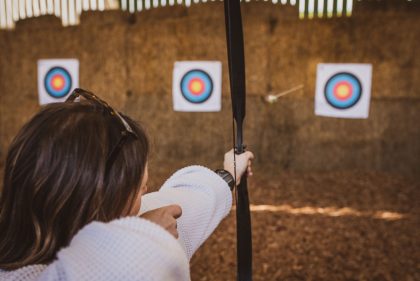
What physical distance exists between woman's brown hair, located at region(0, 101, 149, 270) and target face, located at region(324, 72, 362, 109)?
9.82 feet

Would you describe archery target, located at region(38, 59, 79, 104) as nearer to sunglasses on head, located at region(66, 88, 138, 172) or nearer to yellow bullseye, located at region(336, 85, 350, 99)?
yellow bullseye, located at region(336, 85, 350, 99)

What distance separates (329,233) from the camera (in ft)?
7.14

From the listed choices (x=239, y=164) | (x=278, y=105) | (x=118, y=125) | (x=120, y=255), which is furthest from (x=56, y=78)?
(x=120, y=255)

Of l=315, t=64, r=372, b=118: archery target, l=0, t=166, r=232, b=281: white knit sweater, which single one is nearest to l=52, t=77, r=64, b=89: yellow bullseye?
l=315, t=64, r=372, b=118: archery target

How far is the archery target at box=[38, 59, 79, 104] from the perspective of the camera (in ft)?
13.3

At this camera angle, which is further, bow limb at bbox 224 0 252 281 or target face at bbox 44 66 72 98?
target face at bbox 44 66 72 98

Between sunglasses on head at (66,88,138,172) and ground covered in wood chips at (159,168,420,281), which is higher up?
sunglasses on head at (66,88,138,172)

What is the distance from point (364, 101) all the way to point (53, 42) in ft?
10.4

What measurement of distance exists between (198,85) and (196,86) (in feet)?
0.08

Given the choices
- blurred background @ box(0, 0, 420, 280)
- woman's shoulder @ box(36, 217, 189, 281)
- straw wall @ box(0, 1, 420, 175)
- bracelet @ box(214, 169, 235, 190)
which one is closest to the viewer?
woman's shoulder @ box(36, 217, 189, 281)

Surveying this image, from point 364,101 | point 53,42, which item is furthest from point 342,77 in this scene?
point 53,42

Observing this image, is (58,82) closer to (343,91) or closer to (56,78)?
(56,78)

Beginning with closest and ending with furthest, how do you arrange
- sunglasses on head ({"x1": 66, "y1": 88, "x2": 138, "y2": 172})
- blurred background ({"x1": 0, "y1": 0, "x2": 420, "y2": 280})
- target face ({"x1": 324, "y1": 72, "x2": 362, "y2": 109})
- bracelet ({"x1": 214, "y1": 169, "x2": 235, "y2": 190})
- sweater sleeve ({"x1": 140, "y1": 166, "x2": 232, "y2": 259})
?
sunglasses on head ({"x1": 66, "y1": 88, "x2": 138, "y2": 172}), sweater sleeve ({"x1": 140, "y1": 166, "x2": 232, "y2": 259}), bracelet ({"x1": 214, "y1": 169, "x2": 235, "y2": 190}), blurred background ({"x1": 0, "y1": 0, "x2": 420, "y2": 280}), target face ({"x1": 324, "y1": 72, "x2": 362, "y2": 109})

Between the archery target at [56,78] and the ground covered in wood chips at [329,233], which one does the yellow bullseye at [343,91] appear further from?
the archery target at [56,78]
